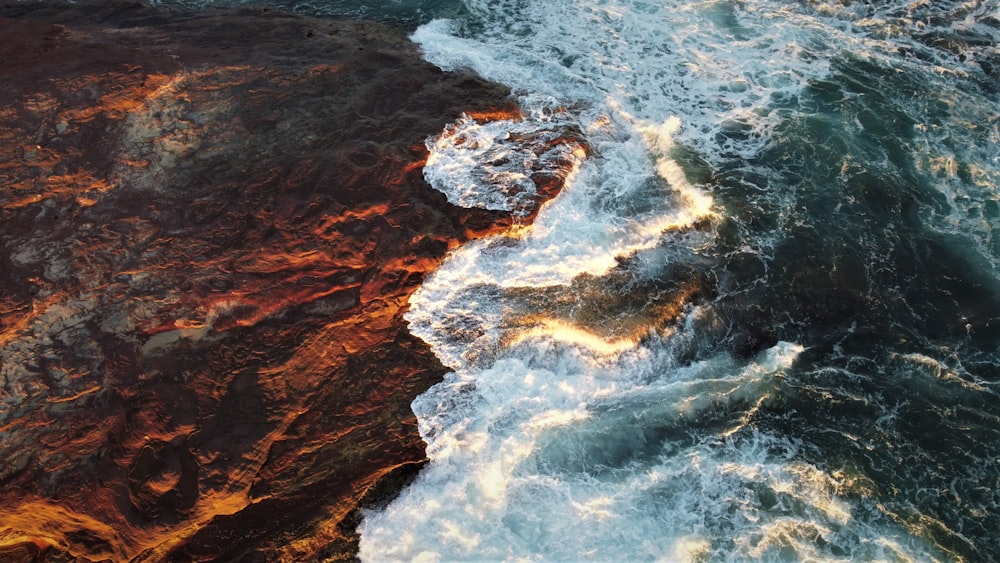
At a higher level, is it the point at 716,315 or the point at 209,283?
the point at 209,283

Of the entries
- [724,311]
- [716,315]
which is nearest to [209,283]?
[716,315]

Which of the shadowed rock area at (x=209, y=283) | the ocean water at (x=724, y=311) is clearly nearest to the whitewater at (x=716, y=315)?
the ocean water at (x=724, y=311)

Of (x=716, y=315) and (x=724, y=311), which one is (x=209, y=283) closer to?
(x=716, y=315)

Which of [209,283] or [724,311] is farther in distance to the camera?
[724,311]

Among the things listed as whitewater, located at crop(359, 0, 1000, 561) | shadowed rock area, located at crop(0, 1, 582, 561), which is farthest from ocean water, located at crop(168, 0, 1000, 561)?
shadowed rock area, located at crop(0, 1, 582, 561)

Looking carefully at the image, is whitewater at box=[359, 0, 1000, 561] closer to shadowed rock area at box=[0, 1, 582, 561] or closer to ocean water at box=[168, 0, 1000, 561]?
ocean water at box=[168, 0, 1000, 561]
